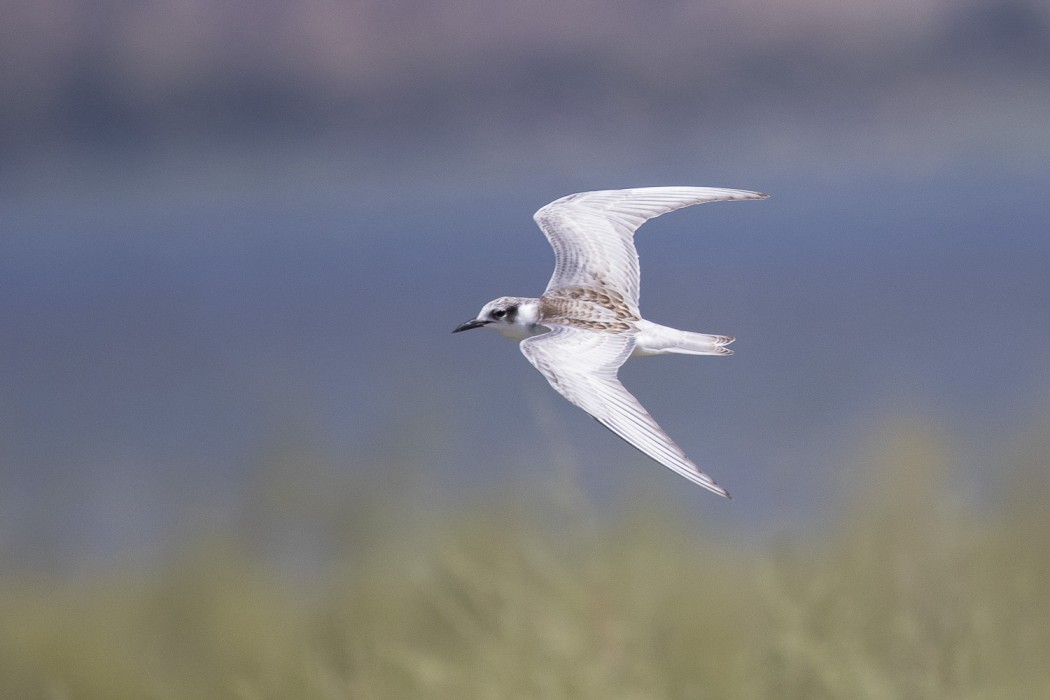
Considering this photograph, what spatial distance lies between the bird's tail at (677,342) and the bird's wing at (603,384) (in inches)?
1.0

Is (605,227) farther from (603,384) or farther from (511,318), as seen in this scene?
(603,384)

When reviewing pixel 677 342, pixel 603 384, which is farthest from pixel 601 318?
pixel 603 384

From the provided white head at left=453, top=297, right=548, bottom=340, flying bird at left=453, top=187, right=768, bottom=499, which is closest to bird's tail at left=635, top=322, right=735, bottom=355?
flying bird at left=453, top=187, right=768, bottom=499

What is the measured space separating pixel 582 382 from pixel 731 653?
805 mm

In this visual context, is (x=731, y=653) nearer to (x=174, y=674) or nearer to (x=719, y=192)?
(x=719, y=192)

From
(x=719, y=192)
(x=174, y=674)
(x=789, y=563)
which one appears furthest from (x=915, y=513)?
(x=174, y=674)

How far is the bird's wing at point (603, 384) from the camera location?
0.99 metres

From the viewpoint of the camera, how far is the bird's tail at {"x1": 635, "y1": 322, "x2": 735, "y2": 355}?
1.37m

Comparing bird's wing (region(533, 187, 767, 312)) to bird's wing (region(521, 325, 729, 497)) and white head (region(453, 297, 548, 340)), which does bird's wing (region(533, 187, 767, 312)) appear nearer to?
white head (region(453, 297, 548, 340))

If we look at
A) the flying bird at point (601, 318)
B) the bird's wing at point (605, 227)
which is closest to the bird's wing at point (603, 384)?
the flying bird at point (601, 318)

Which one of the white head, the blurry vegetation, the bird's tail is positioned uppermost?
the bird's tail

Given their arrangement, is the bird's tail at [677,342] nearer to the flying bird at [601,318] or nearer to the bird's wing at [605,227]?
the flying bird at [601,318]

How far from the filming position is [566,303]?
1.50m

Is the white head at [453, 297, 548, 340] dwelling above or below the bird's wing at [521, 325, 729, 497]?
below
